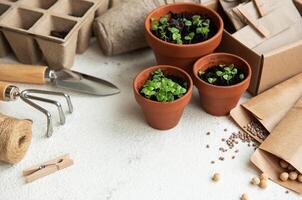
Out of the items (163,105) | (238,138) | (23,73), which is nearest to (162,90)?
(163,105)

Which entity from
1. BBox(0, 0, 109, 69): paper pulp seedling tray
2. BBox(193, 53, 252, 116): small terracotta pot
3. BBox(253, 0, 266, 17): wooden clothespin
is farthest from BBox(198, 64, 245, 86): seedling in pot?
BBox(0, 0, 109, 69): paper pulp seedling tray

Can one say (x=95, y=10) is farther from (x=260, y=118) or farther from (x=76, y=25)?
(x=260, y=118)

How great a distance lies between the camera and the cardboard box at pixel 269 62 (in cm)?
73

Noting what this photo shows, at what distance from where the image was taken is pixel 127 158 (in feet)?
2.23

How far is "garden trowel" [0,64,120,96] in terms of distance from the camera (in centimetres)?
76

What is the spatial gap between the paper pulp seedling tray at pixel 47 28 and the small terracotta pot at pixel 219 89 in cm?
22

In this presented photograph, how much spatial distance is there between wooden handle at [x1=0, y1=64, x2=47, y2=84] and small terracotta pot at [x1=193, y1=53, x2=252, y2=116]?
253 mm

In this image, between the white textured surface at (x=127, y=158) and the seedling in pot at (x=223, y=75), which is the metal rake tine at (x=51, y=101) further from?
the seedling in pot at (x=223, y=75)

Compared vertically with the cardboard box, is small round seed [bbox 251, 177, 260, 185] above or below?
below

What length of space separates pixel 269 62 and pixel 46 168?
0.37 metres

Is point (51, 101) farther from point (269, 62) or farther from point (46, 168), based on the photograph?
point (269, 62)

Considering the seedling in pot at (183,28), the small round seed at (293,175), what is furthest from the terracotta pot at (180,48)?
the small round seed at (293,175)

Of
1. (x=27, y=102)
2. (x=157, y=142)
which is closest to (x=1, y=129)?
(x=27, y=102)

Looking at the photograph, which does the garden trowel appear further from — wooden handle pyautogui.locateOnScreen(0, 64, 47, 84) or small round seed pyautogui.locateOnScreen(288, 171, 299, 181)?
small round seed pyautogui.locateOnScreen(288, 171, 299, 181)
